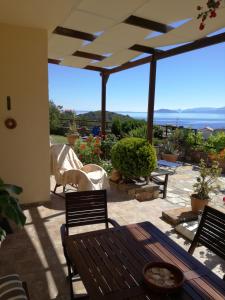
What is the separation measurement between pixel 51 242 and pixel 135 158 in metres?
2.16

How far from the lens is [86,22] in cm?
359

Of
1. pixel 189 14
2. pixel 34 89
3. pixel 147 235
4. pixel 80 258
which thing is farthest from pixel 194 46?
pixel 80 258

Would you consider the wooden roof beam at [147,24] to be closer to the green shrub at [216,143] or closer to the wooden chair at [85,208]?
the wooden chair at [85,208]

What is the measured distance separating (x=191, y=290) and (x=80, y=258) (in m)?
0.72

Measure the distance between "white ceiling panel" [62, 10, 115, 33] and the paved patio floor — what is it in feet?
8.95

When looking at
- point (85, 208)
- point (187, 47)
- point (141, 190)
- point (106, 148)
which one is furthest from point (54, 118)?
point (85, 208)

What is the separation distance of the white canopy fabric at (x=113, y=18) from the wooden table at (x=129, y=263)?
8.05 feet

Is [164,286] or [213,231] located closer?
[164,286]

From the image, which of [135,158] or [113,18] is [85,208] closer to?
[135,158]

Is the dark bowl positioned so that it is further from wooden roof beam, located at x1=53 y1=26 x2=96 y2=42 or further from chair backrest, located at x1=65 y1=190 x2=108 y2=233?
wooden roof beam, located at x1=53 y1=26 x2=96 y2=42

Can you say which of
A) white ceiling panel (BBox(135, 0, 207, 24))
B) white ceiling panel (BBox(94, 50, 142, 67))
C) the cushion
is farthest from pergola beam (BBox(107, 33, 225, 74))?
the cushion

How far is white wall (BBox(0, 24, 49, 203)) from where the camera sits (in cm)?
358

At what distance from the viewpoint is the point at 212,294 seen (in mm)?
1396

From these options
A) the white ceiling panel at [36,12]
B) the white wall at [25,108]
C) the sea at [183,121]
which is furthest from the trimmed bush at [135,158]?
the sea at [183,121]
